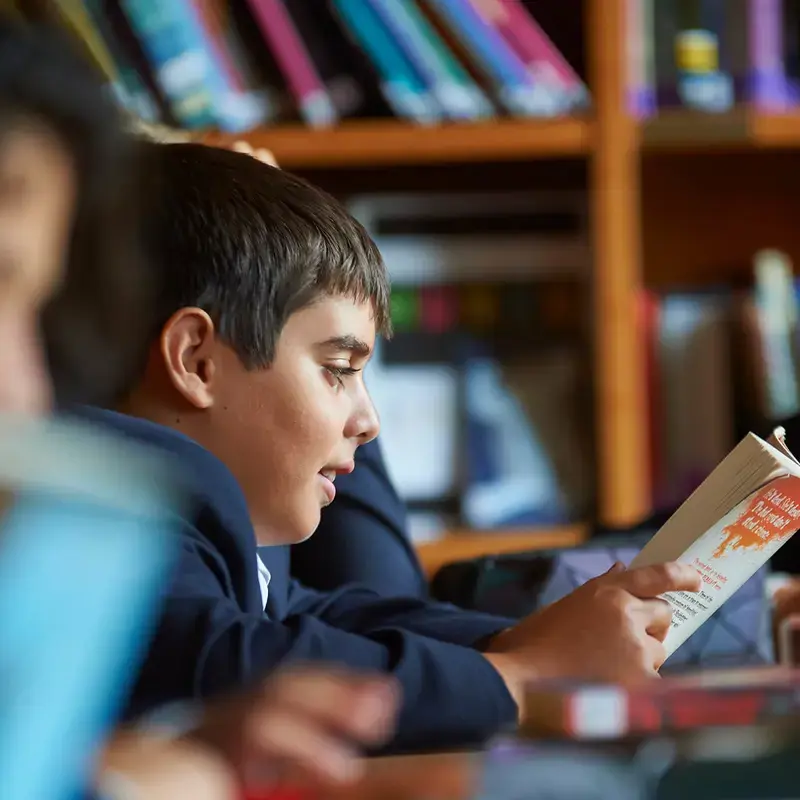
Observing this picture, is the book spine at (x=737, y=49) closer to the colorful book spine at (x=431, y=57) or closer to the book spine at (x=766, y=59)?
the book spine at (x=766, y=59)

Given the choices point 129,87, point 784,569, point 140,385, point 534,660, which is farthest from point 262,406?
point 129,87

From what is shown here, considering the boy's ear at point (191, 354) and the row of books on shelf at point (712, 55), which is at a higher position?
the row of books on shelf at point (712, 55)

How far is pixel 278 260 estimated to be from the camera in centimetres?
76

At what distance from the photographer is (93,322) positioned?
393mm

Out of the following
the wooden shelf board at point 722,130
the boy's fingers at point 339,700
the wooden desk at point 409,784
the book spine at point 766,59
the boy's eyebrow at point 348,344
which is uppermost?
the book spine at point 766,59

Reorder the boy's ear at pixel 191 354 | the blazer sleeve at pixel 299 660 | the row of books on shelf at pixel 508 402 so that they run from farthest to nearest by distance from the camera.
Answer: the row of books on shelf at pixel 508 402 → the boy's ear at pixel 191 354 → the blazer sleeve at pixel 299 660

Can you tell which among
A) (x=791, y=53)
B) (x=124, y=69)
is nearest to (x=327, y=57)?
(x=124, y=69)

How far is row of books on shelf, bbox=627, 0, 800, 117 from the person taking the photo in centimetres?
161

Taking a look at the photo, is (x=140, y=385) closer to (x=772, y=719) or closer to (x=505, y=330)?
(x=772, y=719)

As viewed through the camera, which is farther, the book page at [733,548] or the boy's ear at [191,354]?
the boy's ear at [191,354]

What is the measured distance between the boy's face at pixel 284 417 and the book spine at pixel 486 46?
3.01 ft

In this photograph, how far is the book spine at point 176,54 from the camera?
1566 millimetres

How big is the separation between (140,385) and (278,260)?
0.11 metres

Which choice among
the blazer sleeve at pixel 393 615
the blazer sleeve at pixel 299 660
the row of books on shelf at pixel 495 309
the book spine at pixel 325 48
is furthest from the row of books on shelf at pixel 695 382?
the blazer sleeve at pixel 299 660
